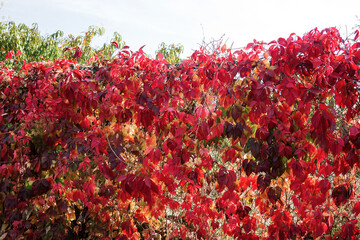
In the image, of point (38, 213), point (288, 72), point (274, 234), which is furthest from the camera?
point (38, 213)

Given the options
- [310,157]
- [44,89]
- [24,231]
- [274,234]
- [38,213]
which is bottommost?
[24,231]

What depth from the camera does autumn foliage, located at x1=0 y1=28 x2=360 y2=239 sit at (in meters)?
2.19

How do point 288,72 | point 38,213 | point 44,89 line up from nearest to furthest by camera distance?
point 288,72
point 44,89
point 38,213

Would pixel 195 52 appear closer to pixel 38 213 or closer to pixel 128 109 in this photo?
pixel 128 109

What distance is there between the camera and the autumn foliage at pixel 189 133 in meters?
2.19

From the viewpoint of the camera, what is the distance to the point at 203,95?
2320mm

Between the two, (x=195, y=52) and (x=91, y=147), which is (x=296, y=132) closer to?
(x=195, y=52)

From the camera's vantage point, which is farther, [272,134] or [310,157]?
[310,157]

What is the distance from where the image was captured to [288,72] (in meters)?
2.19

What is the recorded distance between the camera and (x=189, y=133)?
7.95 ft

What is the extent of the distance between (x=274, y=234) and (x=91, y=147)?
156cm

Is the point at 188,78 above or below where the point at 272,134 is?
above

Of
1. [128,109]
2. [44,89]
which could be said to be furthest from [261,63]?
[44,89]

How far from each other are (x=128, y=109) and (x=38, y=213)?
1.58 m
